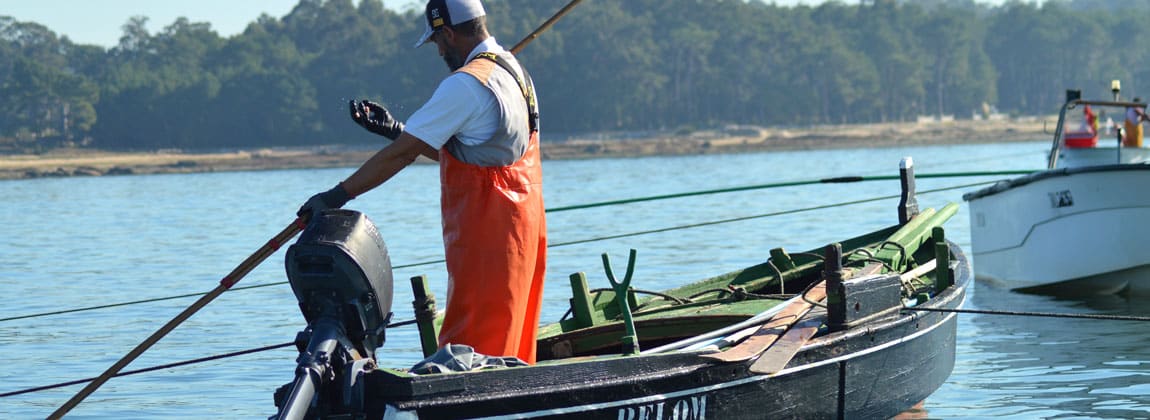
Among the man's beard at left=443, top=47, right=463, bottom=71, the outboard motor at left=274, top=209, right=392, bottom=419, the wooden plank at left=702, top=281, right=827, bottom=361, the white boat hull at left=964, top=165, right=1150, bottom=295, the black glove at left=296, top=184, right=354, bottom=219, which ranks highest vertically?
the man's beard at left=443, top=47, right=463, bottom=71

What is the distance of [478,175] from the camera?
5832 millimetres

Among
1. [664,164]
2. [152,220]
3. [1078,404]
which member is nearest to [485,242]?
[1078,404]

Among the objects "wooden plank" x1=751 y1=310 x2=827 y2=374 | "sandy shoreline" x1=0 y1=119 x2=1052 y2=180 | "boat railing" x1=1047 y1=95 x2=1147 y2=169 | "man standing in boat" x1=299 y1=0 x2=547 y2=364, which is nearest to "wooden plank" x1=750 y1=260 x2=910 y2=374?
"wooden plank" x1=751 y1=310 x2=827 y2=374

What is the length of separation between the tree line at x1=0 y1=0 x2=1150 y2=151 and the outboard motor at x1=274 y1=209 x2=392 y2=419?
104m

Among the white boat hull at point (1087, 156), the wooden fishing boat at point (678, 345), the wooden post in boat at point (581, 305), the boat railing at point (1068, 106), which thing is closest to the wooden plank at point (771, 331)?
the wooden fishing boat at point (678, 345)

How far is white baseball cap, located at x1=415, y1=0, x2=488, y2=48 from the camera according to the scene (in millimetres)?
6004

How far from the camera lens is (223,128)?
403 ft

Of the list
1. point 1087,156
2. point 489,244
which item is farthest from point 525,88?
point 1087,156

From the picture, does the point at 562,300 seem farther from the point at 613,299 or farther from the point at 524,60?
the point at 524,60

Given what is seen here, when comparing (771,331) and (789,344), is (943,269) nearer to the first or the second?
(771,331)

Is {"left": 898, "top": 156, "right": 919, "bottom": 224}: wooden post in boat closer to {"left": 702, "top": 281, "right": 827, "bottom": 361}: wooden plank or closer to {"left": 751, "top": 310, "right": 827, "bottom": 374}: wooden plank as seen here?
{"left": 702, "top": 281, "right": 827, "bottom": 361}: wooden plank

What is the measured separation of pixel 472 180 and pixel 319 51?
138006 mm

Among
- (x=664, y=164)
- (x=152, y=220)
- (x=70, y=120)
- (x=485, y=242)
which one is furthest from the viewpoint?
(x=70, y=120)

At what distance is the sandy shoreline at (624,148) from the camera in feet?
341
